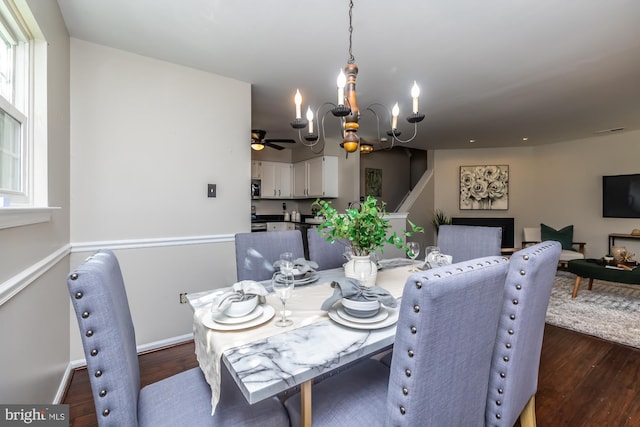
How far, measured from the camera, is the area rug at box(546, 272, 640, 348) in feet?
8.63

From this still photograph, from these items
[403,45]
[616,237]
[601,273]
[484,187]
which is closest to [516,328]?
[403,45]

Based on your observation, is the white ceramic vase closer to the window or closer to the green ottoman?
the window

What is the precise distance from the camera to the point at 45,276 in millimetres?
1521

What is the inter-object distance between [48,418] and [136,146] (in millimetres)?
1910

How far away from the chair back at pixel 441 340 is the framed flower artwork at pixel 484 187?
5.91 m

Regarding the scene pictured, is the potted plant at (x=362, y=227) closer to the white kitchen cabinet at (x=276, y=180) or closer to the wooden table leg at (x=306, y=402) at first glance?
the wooden table leg at (x=306, y=402)

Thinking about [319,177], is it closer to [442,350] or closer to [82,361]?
[82,361]

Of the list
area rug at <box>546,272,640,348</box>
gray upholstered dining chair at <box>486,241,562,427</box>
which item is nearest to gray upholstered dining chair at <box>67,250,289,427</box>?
gray upholstered dining chair at <box>486,241,562,427</box>

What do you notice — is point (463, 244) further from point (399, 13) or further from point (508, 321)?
point (399, 13)

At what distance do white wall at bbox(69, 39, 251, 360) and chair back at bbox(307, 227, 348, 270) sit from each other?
97 centimetres

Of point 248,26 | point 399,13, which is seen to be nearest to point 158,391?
point 248,26

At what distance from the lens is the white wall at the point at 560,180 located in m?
4.84

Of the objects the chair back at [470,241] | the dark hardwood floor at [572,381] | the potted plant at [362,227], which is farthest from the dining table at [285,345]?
the chair back at [470,241]

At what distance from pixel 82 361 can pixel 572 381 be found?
11.5 ft
